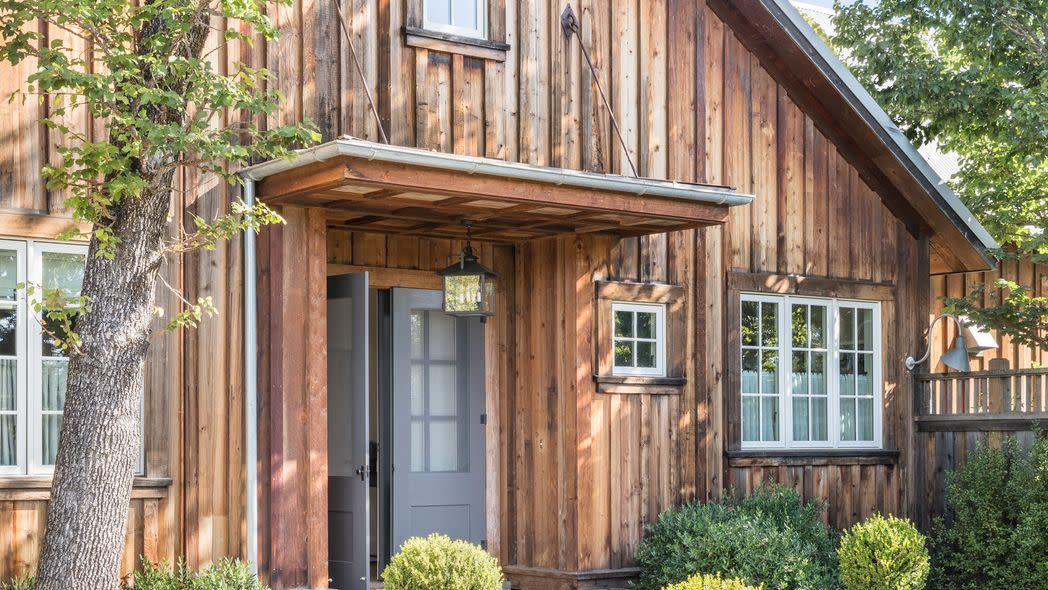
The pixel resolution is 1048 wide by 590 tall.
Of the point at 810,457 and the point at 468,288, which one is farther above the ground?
the point at 468,288

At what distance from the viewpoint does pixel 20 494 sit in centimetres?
732

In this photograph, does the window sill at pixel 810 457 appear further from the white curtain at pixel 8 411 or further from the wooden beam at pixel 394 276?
the white curtain at pixel 8 411

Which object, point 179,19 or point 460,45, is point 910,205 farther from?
point 179,19

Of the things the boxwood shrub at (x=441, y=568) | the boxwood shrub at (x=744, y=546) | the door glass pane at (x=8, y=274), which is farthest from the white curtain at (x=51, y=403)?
the boxwood shrub at (x=744, y=546)

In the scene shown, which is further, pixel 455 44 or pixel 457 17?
pixel 457 17

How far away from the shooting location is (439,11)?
30.9 ft

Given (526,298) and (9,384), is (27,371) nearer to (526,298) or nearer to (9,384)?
(9,384)

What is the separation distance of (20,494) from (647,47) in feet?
20.0

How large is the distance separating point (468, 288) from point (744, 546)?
9.28 feet

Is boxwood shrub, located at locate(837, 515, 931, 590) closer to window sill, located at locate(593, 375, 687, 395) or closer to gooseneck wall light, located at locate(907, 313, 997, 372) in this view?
window sill, located at locate(593, 375, 687, 395)

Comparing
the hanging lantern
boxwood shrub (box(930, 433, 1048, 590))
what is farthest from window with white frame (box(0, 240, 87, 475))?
boxwood shrub (box(930, 433, 1048, 590))

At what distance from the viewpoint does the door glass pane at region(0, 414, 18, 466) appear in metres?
7.43

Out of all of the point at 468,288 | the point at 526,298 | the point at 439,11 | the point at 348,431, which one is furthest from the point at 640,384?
the point at 439,11

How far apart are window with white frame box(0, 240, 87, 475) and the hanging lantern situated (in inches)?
113
